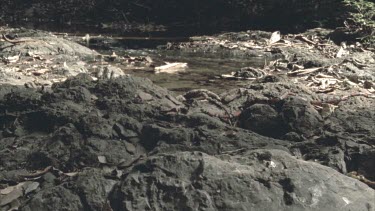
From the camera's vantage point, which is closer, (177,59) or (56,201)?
(56,201)

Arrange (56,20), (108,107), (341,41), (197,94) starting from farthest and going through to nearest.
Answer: (56,20)
(341,41)
(197,94)
(108,107)

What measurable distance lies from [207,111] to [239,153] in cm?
193

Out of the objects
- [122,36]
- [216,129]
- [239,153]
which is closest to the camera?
[239,153]

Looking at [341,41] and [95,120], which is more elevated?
[95,120]

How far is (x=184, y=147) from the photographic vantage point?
537cm

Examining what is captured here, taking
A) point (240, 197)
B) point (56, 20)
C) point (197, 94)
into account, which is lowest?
point (56, 20)

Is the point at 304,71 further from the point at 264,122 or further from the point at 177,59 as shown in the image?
the point at 264,122

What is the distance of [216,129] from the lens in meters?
5.85

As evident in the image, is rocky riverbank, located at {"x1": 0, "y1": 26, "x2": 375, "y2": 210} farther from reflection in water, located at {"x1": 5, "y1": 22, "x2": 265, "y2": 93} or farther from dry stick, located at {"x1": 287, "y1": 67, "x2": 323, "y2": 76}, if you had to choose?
reflection in water, located at {"x1": 5, "y1": 22, "x2": 265, "y2": 93}

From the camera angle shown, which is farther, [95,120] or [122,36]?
[122,36]

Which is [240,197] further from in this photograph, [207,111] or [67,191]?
[207,111]

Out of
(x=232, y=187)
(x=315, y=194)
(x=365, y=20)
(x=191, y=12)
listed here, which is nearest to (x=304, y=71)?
(x=365, y=20)

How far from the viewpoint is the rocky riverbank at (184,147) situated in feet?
13.4

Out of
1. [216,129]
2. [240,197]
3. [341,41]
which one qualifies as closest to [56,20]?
[341,41]
